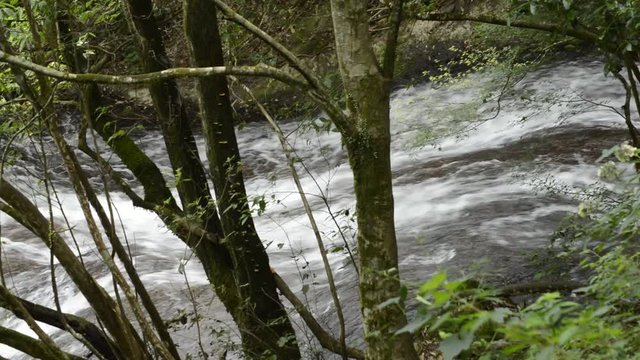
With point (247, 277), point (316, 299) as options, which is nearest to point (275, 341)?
point (247, 277)

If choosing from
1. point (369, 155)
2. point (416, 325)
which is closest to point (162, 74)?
point (369, 155)

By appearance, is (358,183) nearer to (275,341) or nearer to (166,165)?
(275,341)

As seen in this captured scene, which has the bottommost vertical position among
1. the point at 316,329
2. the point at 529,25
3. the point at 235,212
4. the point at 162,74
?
the point at 316,329

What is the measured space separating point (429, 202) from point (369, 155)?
19.6 ft

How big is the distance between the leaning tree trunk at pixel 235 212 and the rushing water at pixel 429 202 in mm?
436

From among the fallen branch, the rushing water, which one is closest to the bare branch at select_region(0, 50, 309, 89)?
the fallen branch

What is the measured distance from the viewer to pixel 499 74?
22.5ft

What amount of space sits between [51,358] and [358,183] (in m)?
1.94

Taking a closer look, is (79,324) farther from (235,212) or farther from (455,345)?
(455,345)

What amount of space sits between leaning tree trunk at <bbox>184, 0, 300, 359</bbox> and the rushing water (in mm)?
436

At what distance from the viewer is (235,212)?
5000 millimetres

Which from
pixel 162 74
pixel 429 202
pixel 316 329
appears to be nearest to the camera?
pixel 162 74

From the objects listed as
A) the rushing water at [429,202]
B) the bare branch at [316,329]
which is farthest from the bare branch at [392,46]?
the rushing water at [429,202]

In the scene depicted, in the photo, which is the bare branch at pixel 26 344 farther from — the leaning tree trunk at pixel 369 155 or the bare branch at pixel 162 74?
the leaning tree trunk at pixel 369 155
